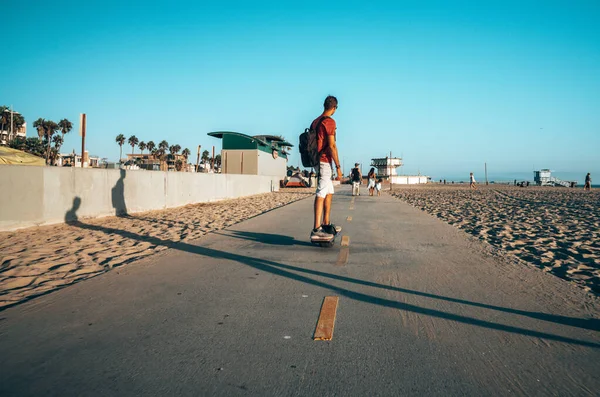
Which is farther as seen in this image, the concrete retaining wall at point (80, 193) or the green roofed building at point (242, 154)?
the green roofed building at point (242, 154)

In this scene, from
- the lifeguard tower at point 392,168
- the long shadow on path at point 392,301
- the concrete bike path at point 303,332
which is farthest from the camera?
the lifeguard tower at point 392,168

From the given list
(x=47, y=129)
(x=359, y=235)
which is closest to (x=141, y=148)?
(x=47, y=129)

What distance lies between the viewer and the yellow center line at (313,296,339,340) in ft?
10.2

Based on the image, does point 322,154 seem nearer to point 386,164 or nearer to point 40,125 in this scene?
point 40,125

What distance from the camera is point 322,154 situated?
23.1 feet

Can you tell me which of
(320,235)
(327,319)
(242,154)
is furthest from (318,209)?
(242,154)

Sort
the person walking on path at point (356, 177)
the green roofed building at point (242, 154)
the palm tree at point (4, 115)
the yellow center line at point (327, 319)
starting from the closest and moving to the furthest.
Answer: the yellow center line at point (327, 319) → the person walking on path at point (356, 177) → the green roofed building at point (242, 154) → the palm tree at point (4, 115)

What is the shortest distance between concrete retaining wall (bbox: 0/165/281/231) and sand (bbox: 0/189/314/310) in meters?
0.41

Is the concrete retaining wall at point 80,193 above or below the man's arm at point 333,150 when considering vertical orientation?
below

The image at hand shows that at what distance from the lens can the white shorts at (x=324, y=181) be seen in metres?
6.98

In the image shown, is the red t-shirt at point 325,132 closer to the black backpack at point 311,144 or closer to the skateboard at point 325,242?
the black backpack at point 311,144

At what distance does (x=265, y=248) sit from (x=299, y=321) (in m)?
3.61

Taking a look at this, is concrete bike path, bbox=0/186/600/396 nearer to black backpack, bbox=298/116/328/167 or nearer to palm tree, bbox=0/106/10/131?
black backpack, bbox=298/116/328/167

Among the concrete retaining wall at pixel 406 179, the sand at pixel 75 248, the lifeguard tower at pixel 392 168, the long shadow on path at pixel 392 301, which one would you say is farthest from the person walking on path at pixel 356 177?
the lifeguard tower at pixel 392 168
